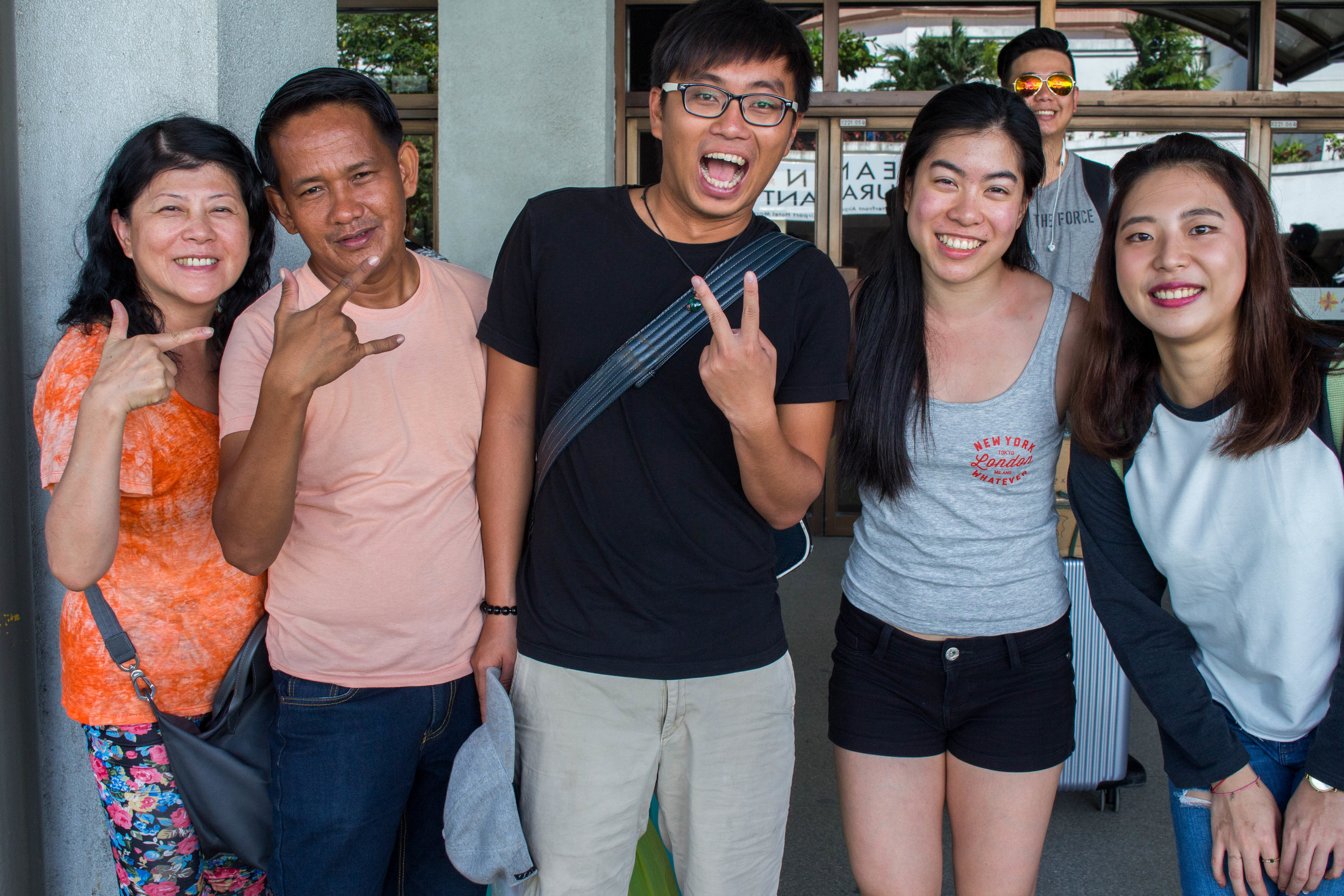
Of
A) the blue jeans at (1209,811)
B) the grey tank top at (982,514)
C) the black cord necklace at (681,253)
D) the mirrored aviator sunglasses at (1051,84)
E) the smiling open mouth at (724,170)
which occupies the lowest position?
the blue jeans at (1209,811)

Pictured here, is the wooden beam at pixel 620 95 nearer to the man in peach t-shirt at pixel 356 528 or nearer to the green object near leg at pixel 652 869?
the man in peach t-shirt at pixel 356 528

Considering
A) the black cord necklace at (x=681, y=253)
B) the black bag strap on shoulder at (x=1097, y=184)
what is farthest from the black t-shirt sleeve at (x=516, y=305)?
the black bag strap on shoulder at (x=1097, y=184)

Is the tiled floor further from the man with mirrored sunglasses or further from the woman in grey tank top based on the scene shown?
the man with mirrored sunglasses

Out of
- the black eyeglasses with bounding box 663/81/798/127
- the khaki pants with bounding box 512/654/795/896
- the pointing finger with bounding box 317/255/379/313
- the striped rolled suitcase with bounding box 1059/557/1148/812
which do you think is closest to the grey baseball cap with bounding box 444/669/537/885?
the khaki pants with bounding box 512/654/795/896

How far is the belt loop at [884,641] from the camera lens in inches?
77.3

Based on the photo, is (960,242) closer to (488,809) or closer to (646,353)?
(646,353)

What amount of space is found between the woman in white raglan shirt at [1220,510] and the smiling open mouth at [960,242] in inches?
9.4

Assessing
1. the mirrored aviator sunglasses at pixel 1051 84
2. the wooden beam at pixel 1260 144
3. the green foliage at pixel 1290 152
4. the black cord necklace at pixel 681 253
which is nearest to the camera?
the black cord necklace at pixel 681 253

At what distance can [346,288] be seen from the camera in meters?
1.60

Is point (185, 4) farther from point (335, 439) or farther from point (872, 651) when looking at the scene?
point (872, 651)

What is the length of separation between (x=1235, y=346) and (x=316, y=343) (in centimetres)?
162

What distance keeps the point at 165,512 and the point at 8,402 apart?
698mm

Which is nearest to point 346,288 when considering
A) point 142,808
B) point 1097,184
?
point 142,808

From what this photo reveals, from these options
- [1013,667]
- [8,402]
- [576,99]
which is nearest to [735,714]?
[1013,667]
